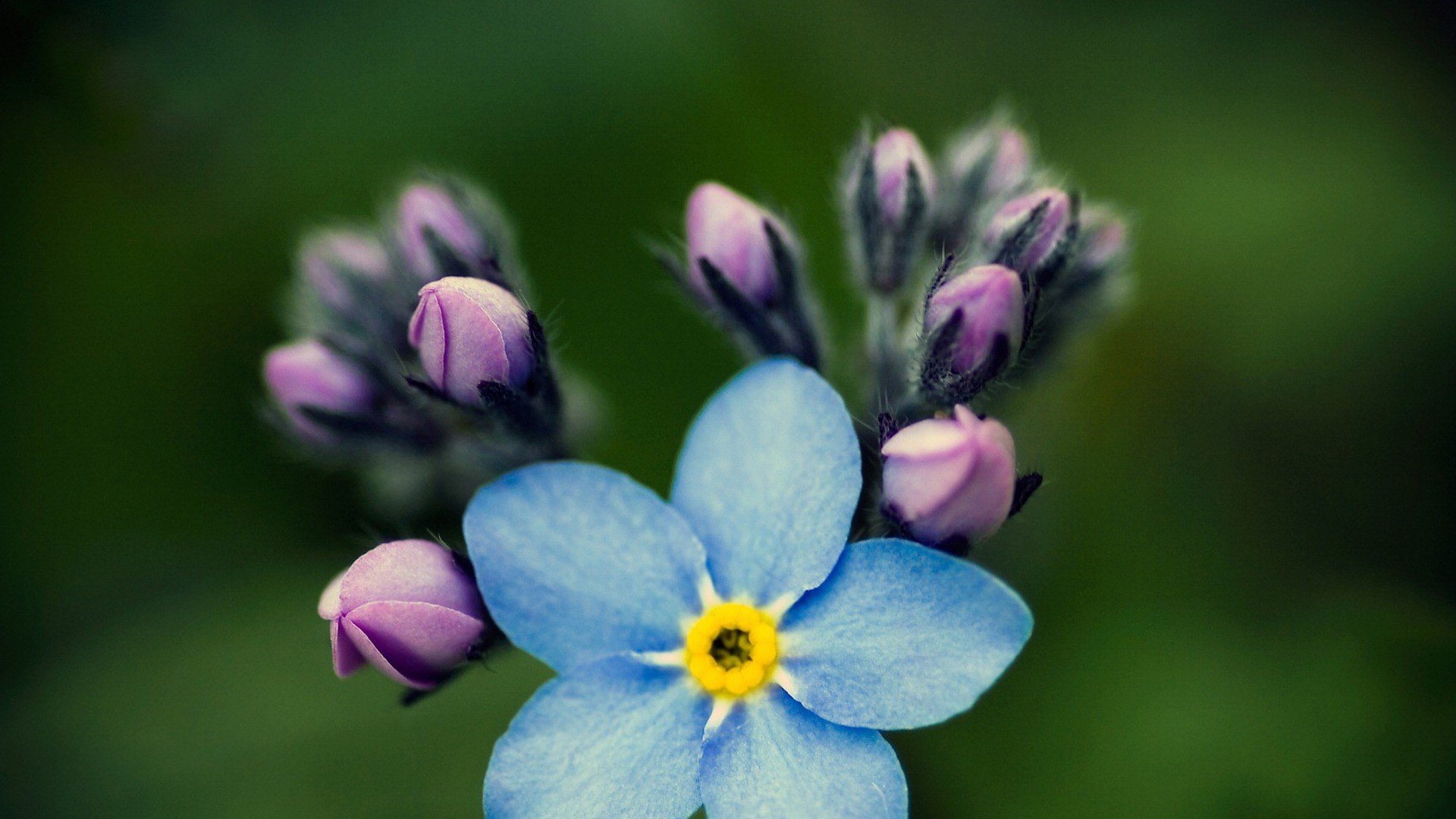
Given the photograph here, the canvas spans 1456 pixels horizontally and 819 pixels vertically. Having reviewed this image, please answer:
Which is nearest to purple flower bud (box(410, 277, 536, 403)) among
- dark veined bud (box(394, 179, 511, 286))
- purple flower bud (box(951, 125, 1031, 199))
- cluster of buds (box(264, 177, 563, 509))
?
cluster of buds (box(264, 177, 563, 509))

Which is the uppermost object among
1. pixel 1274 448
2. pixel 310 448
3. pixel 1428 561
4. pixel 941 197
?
pixel 941 197

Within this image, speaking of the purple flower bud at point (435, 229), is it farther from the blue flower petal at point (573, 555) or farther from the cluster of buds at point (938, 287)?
the blue flower petal at point (573, 555)

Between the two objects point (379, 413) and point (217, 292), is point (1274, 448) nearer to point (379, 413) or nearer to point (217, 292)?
point (379, 413)

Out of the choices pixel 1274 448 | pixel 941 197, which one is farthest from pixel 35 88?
pixel 1274 448

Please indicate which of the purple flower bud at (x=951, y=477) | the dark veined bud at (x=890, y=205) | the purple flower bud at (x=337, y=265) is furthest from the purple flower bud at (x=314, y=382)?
the purple flower bud at (x=951, y=477)

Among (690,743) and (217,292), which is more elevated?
(217,292)

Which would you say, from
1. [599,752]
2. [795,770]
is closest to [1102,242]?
[795,770]

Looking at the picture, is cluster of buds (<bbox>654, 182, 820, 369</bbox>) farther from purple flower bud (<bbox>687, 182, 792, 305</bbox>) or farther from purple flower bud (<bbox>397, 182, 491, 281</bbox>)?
purple flower bud (<bbox>397, 182, 491, 281</bbox>)
